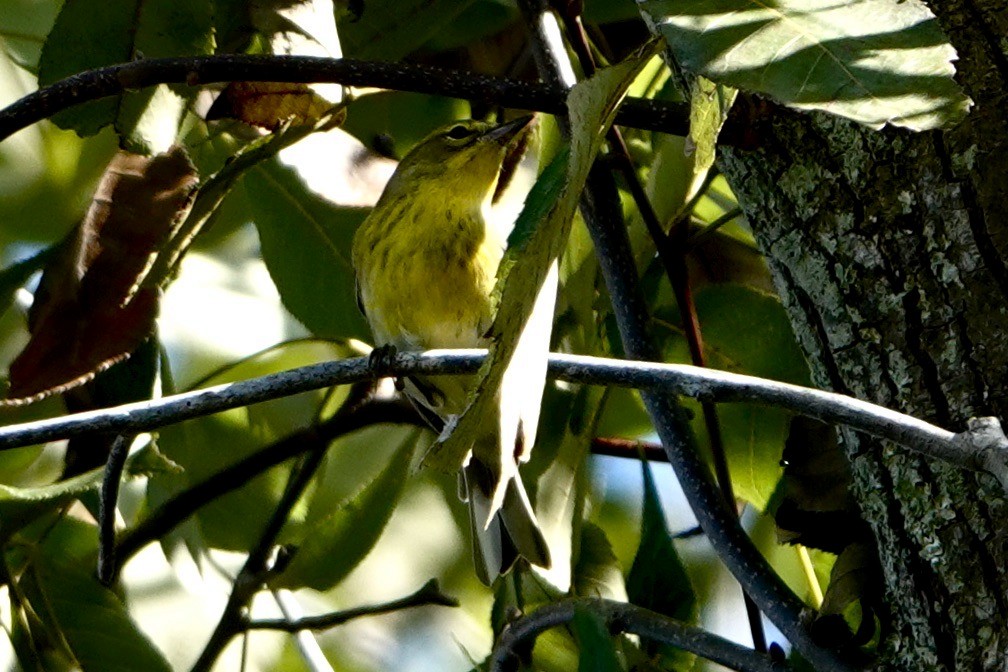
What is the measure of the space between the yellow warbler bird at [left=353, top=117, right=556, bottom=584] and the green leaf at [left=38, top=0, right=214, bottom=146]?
2.21 feet

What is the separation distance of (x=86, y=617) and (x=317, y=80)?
3.44 ft

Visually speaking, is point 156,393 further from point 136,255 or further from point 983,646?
point 983,646

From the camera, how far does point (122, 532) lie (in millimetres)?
2295

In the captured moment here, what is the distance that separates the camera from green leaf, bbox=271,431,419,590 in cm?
219

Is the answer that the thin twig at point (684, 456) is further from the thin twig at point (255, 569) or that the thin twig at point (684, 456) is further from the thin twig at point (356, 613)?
the thin twig at point (255, 569)

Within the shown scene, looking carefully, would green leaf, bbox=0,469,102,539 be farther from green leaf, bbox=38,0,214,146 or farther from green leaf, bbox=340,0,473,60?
green leaf, bbox=340,0,473,60

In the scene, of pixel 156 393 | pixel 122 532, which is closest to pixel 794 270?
pixel 156 393

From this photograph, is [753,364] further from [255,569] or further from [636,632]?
[255,569]

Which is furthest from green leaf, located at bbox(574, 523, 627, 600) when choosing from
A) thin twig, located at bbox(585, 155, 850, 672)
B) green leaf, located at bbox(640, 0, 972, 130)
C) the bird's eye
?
green leaf, located at bbox(640, 0, 972, 130)

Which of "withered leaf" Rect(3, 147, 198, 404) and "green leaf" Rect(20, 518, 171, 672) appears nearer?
"withered leaf" Rect(3, 147, 198, 404)

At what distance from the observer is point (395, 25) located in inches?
79.4

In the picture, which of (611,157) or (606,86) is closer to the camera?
(606,86)

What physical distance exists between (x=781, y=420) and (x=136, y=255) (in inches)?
35.8

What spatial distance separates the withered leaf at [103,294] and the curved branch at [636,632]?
61 cm
